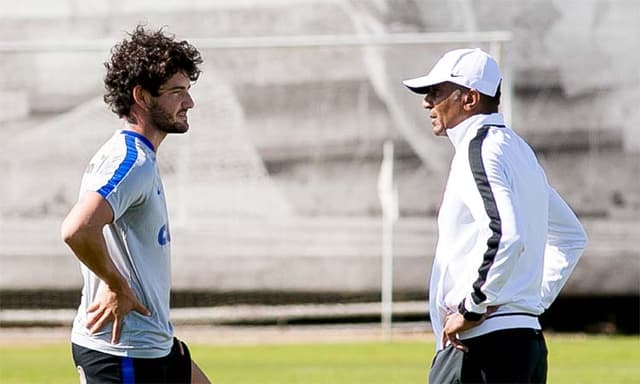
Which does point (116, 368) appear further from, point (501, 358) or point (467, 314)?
point (501, 358)

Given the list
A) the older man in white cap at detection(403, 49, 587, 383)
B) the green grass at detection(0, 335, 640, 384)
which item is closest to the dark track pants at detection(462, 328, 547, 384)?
the older man in white cap at detection(403, 49, 587, 383)

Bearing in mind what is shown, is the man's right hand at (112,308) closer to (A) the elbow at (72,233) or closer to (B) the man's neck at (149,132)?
(A) the elbow at (72,233)

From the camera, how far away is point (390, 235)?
18.0 m

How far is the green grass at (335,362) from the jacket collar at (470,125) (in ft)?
23.2

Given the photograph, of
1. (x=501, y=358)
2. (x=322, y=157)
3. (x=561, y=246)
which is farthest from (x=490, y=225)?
(x=322, y=157)

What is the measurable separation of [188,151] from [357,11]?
3.09m

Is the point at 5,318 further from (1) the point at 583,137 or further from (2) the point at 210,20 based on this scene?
(1) the point at 583,137

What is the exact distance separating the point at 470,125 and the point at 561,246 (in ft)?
2.43

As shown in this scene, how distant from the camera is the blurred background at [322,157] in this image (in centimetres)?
1855

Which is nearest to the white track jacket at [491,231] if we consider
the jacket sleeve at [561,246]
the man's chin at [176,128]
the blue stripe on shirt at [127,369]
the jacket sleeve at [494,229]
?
the jacket sleeve at [494,229]

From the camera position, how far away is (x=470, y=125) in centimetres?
508

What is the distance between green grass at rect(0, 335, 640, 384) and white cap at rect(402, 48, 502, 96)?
23.1 ft

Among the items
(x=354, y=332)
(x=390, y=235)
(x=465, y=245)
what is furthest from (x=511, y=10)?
(x=465, y=245)

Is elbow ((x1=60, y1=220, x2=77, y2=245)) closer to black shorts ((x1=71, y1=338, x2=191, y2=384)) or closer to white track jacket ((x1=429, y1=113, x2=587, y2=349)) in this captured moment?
black shorts ((x1=71, y1=338, x2=191, y2=384))
